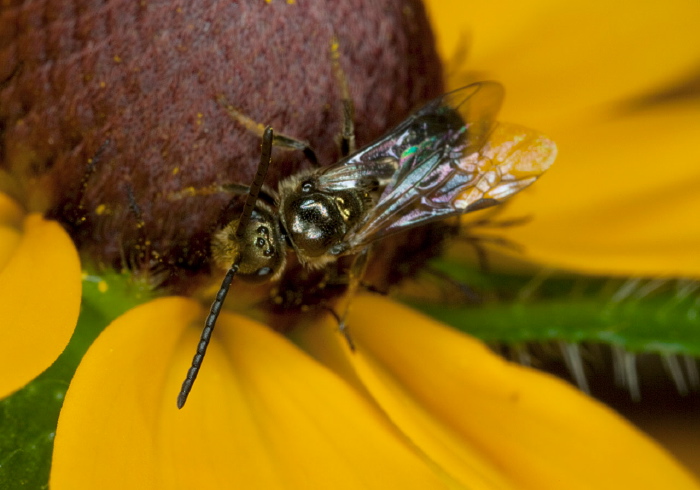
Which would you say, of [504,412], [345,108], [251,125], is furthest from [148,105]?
[504,412]

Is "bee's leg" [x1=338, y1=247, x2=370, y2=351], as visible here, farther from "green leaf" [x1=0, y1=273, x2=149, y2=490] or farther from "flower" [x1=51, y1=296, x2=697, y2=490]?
"green leaf" [x1=0, y1=273, x2=149, y2=490]

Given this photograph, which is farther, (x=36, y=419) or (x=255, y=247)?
(x=255, y=247)

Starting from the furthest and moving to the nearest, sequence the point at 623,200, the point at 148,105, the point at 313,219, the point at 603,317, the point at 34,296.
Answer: the point at 623,200, the point at 603,317, the point at 313,219, the point at 148,105, the point at 34,296

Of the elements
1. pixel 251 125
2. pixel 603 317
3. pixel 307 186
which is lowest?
pixel 603 317

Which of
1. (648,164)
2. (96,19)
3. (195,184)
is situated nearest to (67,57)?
(96,19)

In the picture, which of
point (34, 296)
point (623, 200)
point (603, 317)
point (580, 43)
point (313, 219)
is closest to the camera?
point (34, 296)

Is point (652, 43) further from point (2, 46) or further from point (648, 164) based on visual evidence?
point (2, 46)

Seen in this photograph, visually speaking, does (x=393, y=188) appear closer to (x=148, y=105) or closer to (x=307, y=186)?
(x=307, y=186)
